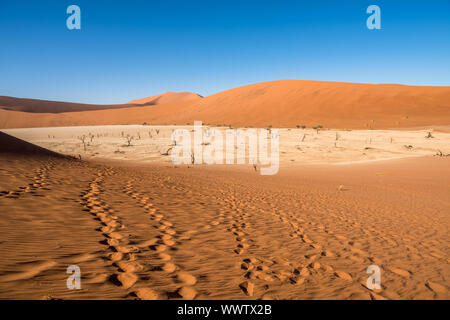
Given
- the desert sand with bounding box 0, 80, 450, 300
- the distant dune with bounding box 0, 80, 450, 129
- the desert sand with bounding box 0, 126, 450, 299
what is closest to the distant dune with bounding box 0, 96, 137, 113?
the distant dune with bounding box 0, 80, 450, 129

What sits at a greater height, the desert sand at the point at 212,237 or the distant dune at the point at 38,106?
the distant dune at the point at 38,106

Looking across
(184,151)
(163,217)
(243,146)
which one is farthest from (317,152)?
(163,217)

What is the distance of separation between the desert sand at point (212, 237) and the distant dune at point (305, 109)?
97.2ft

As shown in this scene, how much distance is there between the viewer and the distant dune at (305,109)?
38.8 meters

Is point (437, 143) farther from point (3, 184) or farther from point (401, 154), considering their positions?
point (3, 184)

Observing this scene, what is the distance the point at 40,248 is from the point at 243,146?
18.0 metres

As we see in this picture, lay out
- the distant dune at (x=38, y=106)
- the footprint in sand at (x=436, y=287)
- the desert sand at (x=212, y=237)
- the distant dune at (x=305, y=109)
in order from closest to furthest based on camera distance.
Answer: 1. the desert sand at (x=212, y=237)
2. the footprint in sand at (x=436, y=287)
3. the distant dune at (x=305, y=109)
4. the distant dune at (x=38, y=106)

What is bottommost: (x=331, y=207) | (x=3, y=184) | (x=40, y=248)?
(x=331, y=207)

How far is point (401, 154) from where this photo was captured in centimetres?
2038

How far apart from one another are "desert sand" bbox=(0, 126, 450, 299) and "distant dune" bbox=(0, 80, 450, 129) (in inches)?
1167

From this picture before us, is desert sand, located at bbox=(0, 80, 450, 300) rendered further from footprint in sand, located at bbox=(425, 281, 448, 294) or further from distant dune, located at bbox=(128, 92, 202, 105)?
distant dune, located at bbox=(128, 92, 202, 105)

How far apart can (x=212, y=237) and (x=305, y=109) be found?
1796 inches

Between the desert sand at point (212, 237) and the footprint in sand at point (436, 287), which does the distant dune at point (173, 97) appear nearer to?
the desert sand at point (212, 237)

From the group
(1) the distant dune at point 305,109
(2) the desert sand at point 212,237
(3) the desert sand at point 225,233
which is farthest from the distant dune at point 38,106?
(2) the desert sand at point 212,237
